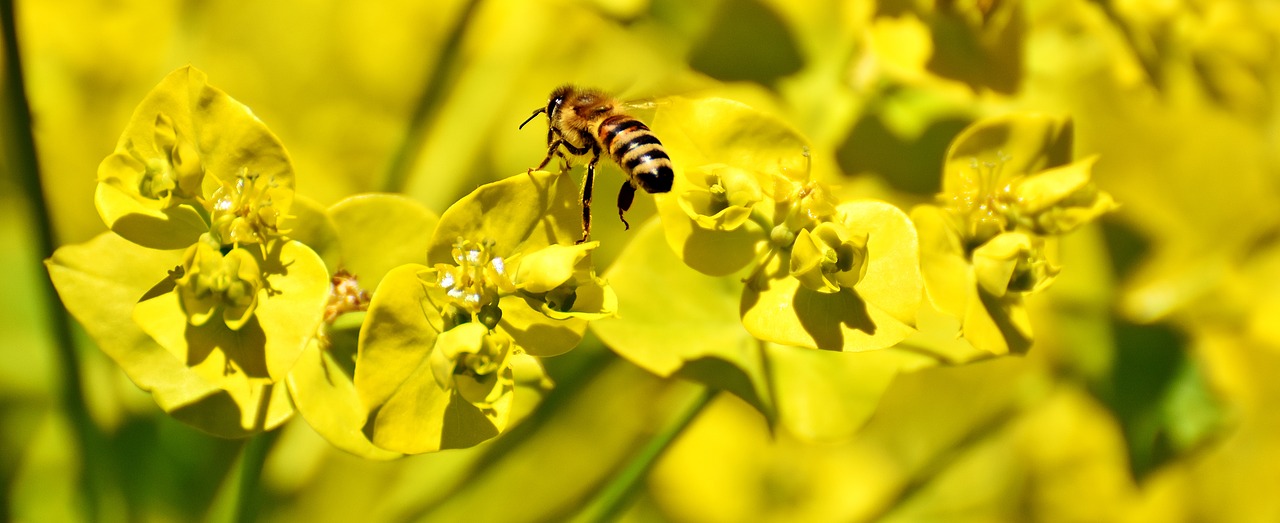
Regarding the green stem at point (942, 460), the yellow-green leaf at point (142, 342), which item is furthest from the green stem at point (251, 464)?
the green stem at point (942, 460)

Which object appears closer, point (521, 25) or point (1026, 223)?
point (1026, 223)

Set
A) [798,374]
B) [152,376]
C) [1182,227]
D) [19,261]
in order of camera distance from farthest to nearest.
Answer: [1182,227]
[19,261]
[798,374]
[152,376]

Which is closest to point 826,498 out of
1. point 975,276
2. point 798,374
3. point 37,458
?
point 798,374

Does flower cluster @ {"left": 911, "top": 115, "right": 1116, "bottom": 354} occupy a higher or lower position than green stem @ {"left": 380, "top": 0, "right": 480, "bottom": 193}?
higher

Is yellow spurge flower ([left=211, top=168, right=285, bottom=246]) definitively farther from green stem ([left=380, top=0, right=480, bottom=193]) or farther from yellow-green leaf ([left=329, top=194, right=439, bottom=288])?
green stem ([left=380, top=0, right=480, bottom=193])

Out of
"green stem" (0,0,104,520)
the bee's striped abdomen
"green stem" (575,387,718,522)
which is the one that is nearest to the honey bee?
the bee's striped abdomen

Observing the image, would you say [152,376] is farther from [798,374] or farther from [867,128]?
[867,128]

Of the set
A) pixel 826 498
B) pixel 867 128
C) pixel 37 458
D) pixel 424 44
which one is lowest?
pixel 37 458
